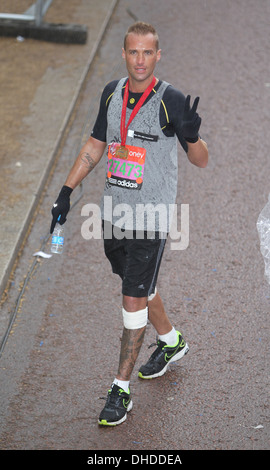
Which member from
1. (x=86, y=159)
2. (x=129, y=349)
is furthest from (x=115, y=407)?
(x=86, y=159)

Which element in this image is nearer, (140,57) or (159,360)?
(140,57)

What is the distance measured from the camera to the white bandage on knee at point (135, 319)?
4.86m

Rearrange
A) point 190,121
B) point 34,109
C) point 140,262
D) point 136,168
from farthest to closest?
point 34,109 < point 140,262 < point 136,168 < point 190,121

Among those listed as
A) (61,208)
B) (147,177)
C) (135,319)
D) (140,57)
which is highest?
(140,57)

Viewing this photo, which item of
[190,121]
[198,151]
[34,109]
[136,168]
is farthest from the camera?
[34,109]

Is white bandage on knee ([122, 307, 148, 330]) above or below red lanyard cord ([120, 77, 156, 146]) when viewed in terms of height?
below

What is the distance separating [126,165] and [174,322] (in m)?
1.55

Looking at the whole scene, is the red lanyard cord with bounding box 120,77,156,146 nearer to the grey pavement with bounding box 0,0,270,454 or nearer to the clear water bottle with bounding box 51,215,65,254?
the clear water bottle with bounding box 51,215,65,254

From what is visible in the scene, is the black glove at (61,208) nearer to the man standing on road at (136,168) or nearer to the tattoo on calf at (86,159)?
the man standing on road at (136,168)

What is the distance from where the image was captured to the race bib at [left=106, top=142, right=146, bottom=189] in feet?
15.4

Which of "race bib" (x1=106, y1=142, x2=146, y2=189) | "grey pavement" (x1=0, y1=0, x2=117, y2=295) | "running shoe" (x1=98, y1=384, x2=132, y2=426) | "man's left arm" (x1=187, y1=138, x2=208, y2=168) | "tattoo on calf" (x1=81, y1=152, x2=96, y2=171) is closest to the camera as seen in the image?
"man's left arm" (x1=187, y1=138, x2=208, y2=168)

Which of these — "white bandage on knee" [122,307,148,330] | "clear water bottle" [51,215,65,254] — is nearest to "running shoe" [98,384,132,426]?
"white bandage on knee" [122,307,148,330]

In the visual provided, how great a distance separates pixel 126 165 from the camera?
473cm

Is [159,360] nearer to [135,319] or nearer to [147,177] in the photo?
[135,319]
